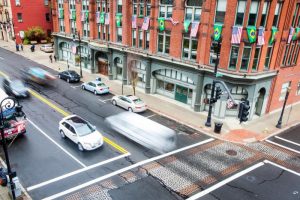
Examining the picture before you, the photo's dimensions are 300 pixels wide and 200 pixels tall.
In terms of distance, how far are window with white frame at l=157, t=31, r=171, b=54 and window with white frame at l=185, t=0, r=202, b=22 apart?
10.3 ft

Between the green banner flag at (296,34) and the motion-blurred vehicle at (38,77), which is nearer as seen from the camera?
the green banner flag at (296,34)

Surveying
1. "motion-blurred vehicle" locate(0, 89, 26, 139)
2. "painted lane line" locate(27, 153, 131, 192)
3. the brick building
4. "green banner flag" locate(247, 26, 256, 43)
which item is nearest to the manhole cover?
the brick building

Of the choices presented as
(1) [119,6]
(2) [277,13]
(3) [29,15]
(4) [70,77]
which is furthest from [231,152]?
(3) [29,15]

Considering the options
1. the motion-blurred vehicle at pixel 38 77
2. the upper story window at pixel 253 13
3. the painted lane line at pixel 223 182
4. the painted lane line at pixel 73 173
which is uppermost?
the upper story window at pixel 253 13

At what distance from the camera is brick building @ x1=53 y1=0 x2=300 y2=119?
916 inches

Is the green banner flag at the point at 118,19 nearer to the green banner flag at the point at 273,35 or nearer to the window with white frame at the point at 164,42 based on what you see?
the window with white frame at the point at 164,42

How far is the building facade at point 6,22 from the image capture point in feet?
197

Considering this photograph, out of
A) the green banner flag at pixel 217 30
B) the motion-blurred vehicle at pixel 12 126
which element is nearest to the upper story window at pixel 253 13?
the green banner flag at pixel 217 30

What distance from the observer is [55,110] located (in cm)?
2652

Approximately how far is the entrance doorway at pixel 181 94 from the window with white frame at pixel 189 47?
362 centimetres

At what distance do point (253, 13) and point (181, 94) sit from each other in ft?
36.6

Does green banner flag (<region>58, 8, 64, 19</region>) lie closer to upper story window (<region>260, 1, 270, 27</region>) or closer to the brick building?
the brick building

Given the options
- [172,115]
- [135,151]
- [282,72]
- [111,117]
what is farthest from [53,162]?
[282,72]

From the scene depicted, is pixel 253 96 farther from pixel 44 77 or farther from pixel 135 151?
pixel 44 77
